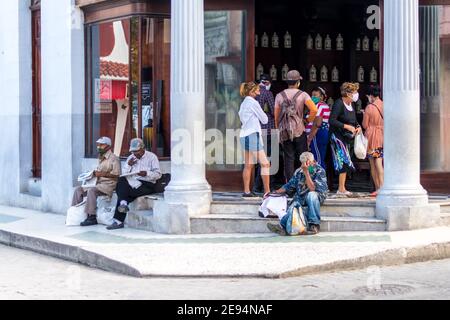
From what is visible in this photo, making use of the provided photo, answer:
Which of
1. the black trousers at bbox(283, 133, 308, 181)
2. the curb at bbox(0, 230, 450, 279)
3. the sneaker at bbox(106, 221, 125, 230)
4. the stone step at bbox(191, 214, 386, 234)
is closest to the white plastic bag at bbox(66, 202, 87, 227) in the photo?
the sneaker at bbox(106, 221, 125, 230)

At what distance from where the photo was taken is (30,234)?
41.3ft

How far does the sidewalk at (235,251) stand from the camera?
31.5 ft

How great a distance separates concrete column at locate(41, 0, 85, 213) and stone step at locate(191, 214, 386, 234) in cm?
365

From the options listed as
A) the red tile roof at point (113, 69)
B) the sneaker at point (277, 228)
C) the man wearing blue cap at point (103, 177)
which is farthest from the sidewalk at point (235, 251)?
the red tile roof at point (113, 69)

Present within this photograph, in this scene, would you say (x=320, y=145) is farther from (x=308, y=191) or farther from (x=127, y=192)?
(x=127, y=192)

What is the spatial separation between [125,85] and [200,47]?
244cm

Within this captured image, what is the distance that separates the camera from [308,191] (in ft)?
37.4

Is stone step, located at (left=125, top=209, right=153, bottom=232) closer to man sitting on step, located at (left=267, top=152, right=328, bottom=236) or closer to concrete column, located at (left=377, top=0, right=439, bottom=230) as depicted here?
man sitting on step, located at (left=267, top=152, right=328, bottom=236)

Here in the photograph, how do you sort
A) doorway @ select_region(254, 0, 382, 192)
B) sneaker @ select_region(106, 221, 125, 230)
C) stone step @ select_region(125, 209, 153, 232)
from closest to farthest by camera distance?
1. stone step @ select_region(125, 209, 153, 232)
2. sneaker @ select_region(106, 221, 125, 230)
3. doorway @ select_region(254, 0, 382, 192)

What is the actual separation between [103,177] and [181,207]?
184cm

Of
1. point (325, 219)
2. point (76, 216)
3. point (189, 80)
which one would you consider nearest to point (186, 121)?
point (189, 80)

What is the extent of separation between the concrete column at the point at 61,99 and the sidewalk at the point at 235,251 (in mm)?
2449

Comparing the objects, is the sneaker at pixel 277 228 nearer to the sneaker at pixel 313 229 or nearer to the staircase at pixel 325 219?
the staircase at pixel 325 219

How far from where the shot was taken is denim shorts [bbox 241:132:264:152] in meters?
12.2
